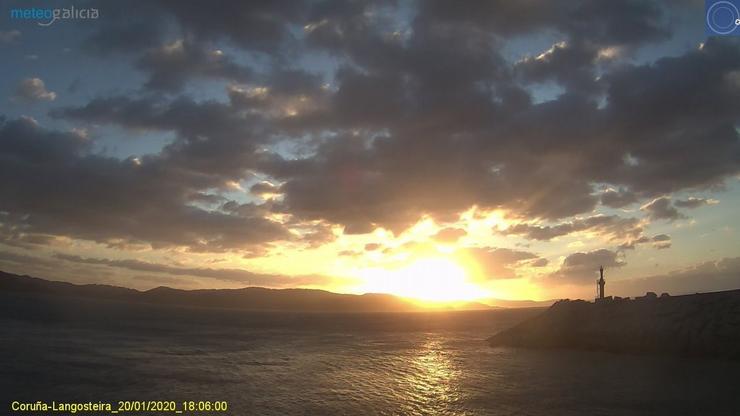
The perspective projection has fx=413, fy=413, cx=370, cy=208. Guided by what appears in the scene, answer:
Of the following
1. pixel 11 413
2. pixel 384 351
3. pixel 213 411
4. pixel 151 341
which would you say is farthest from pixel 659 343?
pixel 151 341

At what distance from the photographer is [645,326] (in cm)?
4341

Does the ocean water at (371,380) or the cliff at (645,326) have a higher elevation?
the cliff at (645,326)

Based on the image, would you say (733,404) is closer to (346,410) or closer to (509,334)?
(346,410)

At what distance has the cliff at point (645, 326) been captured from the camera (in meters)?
38.5

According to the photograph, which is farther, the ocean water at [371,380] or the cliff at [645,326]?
the cliff at [645,326]

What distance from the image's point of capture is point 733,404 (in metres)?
23.9

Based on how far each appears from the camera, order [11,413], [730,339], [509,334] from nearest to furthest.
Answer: [11,413]
[730,339]
[509,334]

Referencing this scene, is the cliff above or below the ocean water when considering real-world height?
above

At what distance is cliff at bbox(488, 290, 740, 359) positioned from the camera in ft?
126

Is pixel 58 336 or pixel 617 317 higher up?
pixel 617 317

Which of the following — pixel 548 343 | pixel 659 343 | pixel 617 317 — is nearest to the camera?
pixel 659 343

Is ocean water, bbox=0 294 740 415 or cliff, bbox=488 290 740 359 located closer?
ocean water, bbox=0 294 740 415

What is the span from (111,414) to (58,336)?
42.8 meters

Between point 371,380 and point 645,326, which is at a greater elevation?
point 645,326
